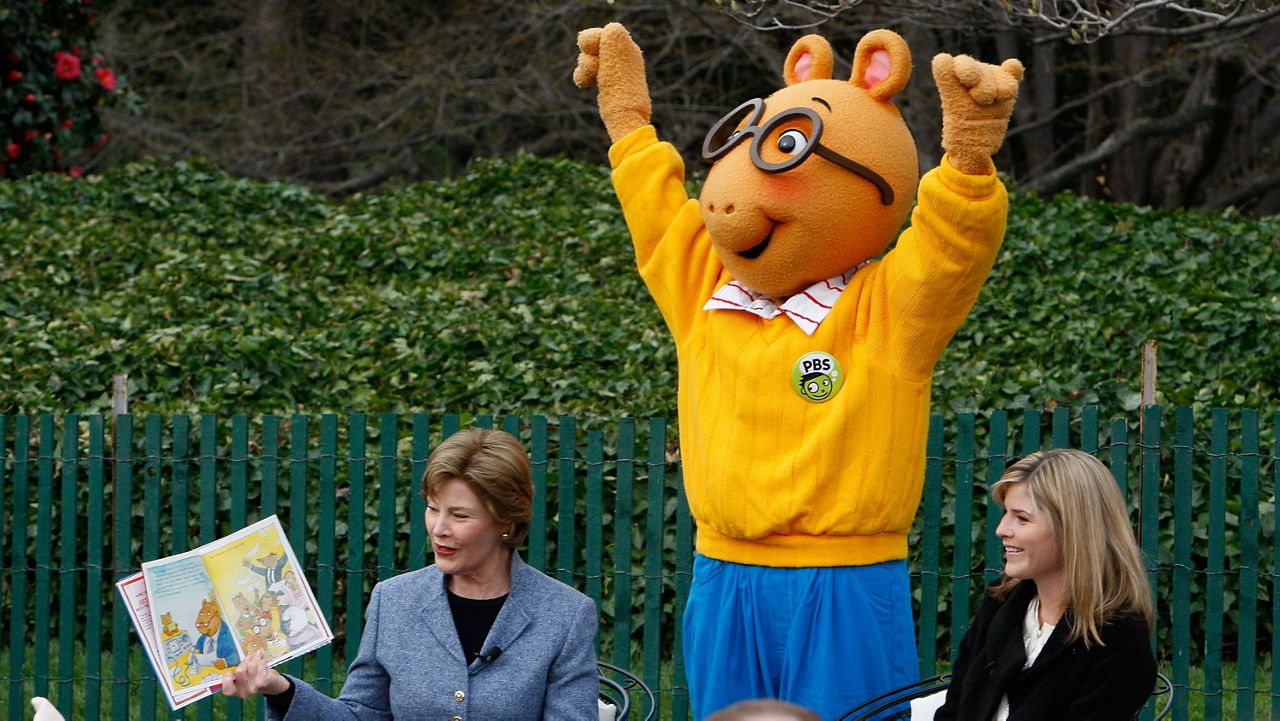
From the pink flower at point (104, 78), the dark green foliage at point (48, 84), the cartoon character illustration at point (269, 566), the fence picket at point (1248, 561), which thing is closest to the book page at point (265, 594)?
the cartoon character illustration at point (269, 566)

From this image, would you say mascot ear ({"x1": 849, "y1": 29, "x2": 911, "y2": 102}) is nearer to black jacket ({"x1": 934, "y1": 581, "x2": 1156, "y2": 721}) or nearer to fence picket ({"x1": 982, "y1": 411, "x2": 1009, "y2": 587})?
black jacket ({"x1": 934, "y1": 581, "x2": 1156, "y2": 721})

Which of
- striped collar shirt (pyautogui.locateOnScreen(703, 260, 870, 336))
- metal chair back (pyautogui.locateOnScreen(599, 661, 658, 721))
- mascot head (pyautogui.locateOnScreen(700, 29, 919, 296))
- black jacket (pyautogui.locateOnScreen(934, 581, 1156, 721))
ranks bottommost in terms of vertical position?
metal chair back (pyautogui.locateOnScreen(599, 661, 658, 721))

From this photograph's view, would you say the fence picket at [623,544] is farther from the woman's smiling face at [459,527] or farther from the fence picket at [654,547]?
the woman's smiling face at [459,527]

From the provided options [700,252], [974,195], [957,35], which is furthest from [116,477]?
[957,35]

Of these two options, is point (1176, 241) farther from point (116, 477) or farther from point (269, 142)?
point (269, 142)

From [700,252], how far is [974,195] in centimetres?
88

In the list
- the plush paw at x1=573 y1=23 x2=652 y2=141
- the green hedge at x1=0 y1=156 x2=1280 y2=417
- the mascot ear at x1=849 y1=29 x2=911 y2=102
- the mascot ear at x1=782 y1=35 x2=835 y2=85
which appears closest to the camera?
the mascot ear at x1=849 y1=29 x2=911 y2=102

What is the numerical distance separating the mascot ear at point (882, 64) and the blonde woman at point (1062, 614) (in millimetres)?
1054

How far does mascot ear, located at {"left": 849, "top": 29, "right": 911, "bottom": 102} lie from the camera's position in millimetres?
4082

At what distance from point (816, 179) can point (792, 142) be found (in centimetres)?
11

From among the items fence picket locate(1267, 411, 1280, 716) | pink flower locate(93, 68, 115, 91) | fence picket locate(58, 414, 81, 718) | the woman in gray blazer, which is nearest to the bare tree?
pink flower locate(93, 68, 115, 91)

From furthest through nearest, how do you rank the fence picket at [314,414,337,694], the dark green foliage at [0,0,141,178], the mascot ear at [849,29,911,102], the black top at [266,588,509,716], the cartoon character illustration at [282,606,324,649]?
the dark green foliage at [0,0,141,178] → the fence picket at [314,414,337,694] → the mascot ear at [849,29,911,102] → the black top at [266,588,509,716] → the cartoon character illustration at [282,606,324,649]

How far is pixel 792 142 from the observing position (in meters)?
4.02

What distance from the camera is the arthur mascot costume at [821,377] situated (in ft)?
12.8
